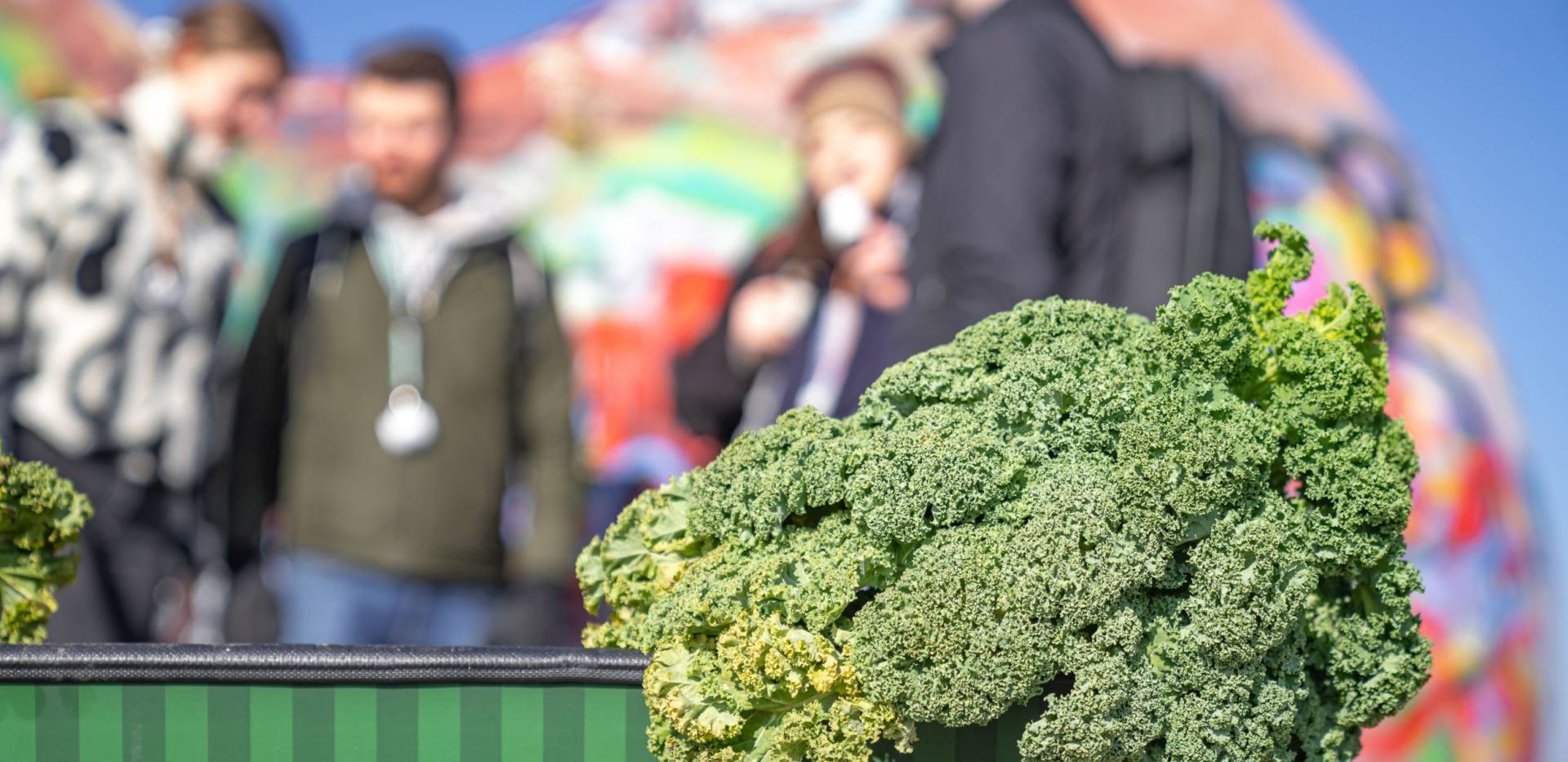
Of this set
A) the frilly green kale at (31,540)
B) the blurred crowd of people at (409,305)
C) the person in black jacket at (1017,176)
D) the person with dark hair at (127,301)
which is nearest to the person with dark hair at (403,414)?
the blurred crowd of people at (409,305)

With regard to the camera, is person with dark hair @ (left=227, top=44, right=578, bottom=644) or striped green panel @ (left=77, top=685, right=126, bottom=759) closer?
striped green panel @ (left=77, top=685, right=126, bottom=759)

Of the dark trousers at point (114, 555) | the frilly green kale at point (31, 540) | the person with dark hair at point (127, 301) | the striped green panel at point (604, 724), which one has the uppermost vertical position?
the person with dark hair at point (127, 301)

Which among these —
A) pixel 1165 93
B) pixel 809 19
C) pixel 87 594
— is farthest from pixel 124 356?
pixel 1165 93

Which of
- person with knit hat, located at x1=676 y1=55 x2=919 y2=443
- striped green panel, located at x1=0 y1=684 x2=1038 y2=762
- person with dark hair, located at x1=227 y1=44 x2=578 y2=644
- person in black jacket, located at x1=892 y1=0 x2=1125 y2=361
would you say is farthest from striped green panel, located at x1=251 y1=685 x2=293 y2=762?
person in black jacket, located at x1=892 y1=0 x2=1125 y2=361

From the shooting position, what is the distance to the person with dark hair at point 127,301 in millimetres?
5832

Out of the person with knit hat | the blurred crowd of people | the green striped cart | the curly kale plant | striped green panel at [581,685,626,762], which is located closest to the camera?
the curly kale plant

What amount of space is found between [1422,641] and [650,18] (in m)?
4.62

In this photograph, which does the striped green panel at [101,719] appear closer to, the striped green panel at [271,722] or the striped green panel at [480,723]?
the striped green panel at [271,722]

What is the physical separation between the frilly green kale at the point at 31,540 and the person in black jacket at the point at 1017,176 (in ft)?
12.1

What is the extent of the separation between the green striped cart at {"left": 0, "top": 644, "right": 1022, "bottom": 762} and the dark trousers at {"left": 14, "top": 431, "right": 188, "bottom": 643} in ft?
11.9

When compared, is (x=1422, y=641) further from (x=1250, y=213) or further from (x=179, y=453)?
(x=179, y=453)

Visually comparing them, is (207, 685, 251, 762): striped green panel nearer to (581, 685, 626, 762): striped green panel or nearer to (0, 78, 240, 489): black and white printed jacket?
(581, 685, 626, 762): striped green panel

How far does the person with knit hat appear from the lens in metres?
6.02

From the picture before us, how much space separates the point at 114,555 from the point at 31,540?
3347mm
